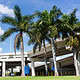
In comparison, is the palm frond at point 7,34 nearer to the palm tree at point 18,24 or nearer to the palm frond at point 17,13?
the palm tree at point 18,24

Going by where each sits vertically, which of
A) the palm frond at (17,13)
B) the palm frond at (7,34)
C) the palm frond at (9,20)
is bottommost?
the palm frond at (7,34)

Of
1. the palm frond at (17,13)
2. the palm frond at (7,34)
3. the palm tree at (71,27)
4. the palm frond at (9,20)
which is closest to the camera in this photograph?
the palm tree at (71,27)

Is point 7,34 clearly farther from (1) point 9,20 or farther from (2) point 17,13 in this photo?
(2) point 17,13

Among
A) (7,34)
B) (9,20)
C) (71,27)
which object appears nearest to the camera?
(71,27)

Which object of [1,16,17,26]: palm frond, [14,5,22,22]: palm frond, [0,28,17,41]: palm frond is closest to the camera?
[0,28,17,41]: palm frond

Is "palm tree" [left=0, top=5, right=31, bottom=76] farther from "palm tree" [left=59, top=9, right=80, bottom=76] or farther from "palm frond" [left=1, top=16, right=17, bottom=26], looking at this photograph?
"palm tree" [left=59, top=9, right=80, bottom=76]

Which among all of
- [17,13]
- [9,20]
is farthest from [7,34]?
[17,13]

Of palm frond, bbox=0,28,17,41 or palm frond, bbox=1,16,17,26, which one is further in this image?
palm frond, bbox=1,16,17,26

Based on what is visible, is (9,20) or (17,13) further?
(17,13)

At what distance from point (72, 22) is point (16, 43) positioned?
10607 millimetres

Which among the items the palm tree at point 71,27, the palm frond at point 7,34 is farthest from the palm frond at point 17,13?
the palm tree at point 71,27

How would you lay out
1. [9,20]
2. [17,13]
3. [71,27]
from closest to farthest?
[71,27] → [9,20] → [17,13]

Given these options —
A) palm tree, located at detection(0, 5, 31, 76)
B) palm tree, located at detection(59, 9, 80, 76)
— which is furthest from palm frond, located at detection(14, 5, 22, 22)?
palm tree, located at detection(59, 9, 80, 76)

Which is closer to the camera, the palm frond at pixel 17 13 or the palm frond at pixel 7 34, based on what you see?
the palm frond at pixel 7 34
